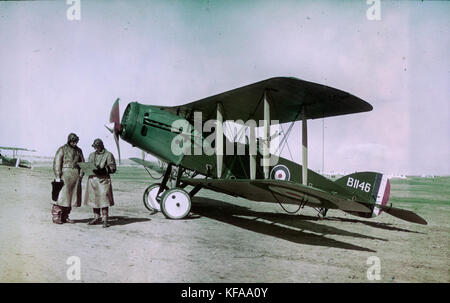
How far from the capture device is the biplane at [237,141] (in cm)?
589

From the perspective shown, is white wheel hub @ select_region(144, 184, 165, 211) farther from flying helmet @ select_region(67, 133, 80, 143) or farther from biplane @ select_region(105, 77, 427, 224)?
flying helmet @ select_region(67, 133, 80, 143)

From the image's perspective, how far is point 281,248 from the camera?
15.8 ft

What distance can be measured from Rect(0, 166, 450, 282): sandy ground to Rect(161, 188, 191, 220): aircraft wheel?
8.4 inches

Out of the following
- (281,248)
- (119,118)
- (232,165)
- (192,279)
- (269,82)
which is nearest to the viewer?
(192,279)

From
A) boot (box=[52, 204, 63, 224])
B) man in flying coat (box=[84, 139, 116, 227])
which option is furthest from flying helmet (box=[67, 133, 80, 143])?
boot (box=[52, 204, 63, 224])

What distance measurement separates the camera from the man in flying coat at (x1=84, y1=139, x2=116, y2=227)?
5.49 m

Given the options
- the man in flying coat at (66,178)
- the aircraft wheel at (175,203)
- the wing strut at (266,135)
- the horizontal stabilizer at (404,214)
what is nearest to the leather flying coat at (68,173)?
the man in flying coat at (66,178)

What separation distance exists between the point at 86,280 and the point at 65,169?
3256mm

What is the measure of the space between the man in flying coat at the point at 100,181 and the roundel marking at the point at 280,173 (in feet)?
12.8

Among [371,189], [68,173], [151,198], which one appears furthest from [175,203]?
[371,189]

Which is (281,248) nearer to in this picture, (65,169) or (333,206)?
(333,206)
